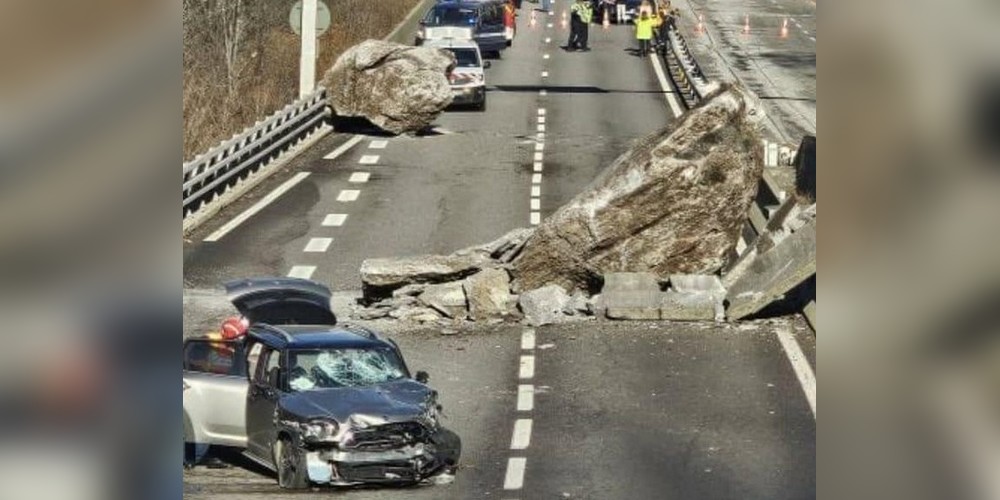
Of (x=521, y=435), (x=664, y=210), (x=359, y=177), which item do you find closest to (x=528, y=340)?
(x=664, y=210)

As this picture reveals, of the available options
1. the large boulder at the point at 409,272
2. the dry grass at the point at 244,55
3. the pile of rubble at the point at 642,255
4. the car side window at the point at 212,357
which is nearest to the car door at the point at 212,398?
the car side window at the point at 212,357

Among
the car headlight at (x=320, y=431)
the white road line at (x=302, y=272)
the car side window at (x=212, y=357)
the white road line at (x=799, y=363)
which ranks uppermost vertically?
the car side window at (x=212, y=357)

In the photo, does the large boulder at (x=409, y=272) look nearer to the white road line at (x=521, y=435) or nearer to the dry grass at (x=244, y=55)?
the white road line at (x=521, y=435)

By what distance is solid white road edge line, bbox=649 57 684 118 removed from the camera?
51.8 meters

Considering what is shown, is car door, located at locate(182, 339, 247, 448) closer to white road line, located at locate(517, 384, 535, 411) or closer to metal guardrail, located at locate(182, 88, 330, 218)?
white road line, located at locate(517, 384, 535, 411)

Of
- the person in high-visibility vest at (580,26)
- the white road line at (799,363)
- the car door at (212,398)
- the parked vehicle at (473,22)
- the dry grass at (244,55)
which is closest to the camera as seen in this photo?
the car door at (212,398)

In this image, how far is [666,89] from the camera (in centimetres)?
5775

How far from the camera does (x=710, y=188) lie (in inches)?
1134

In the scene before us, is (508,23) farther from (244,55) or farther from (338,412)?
(338,412)

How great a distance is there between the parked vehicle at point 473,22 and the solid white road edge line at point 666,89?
652cm

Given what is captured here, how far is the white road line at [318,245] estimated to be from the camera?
32312 millimetres

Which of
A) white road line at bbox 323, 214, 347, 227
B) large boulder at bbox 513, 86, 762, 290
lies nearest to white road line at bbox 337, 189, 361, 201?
white road line at bbox 323, 214, 347, 227
